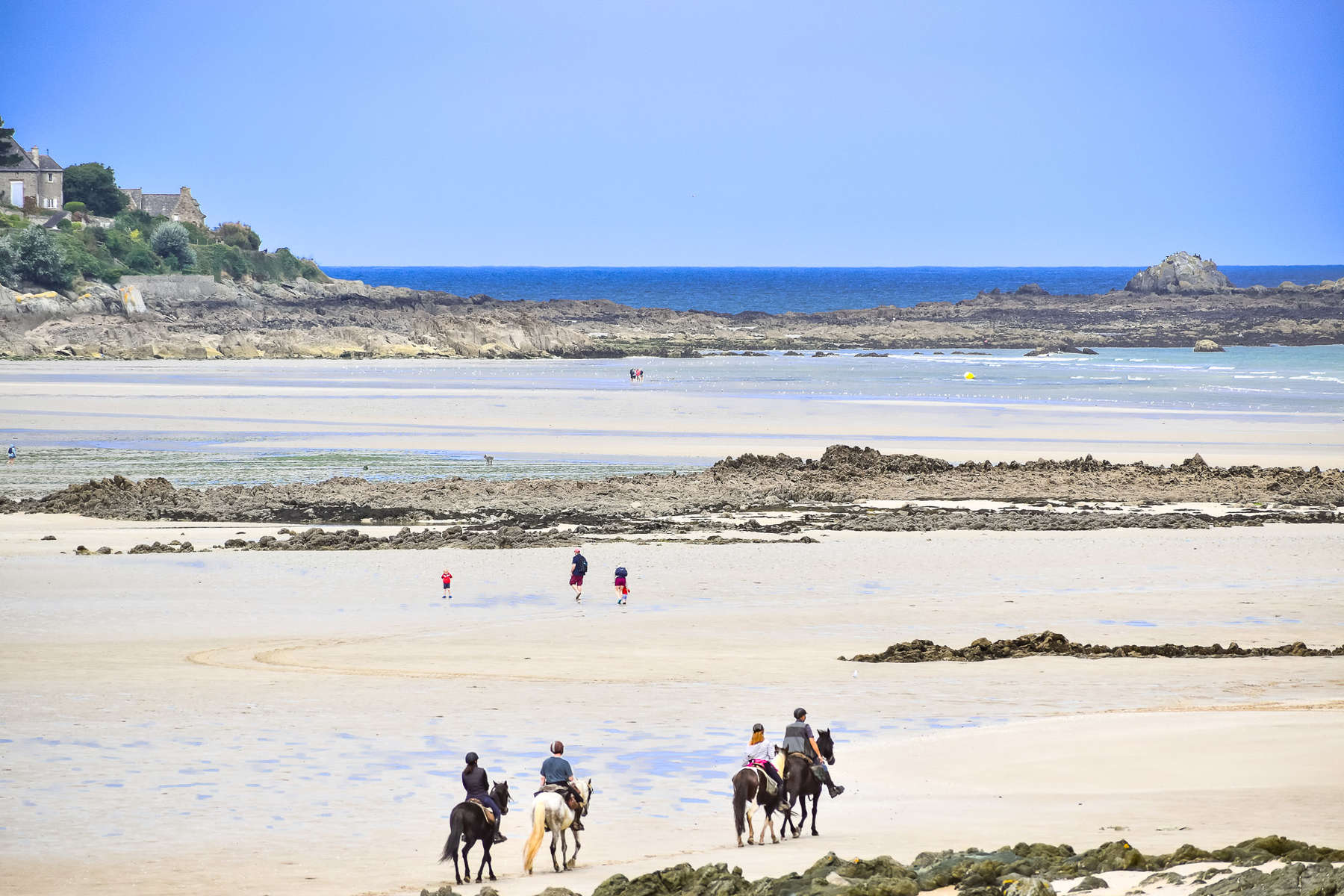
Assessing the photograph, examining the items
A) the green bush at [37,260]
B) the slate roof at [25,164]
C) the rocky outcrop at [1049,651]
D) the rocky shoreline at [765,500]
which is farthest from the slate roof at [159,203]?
the rocky outcrop at [1049,651]

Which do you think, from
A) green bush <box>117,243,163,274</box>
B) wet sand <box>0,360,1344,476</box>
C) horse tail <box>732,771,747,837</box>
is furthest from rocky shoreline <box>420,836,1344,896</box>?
green bush <box>117,243,163,274</box>

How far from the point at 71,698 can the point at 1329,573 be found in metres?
18.6

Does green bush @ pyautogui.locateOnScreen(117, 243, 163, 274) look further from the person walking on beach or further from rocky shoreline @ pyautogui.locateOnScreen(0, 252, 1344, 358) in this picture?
the person walking on beach

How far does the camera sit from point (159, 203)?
455 ft

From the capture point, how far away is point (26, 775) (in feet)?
39.9

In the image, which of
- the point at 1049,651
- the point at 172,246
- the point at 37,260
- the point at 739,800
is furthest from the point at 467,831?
the point at 172,246

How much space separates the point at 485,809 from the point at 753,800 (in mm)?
2093

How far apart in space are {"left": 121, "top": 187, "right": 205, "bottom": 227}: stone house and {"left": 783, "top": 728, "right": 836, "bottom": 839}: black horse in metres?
132

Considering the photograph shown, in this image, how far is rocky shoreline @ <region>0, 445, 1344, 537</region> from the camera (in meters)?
26.9

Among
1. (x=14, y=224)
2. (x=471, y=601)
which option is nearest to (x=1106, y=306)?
(x=14, y=224)

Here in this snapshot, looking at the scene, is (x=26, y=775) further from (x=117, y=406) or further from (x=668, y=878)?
(x=117, y=406)

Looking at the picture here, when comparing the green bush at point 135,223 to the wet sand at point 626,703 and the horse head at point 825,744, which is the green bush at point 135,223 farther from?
the horse head at point 825,744

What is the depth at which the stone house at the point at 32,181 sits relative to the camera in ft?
378

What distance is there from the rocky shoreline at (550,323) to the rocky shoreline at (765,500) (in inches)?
2281
